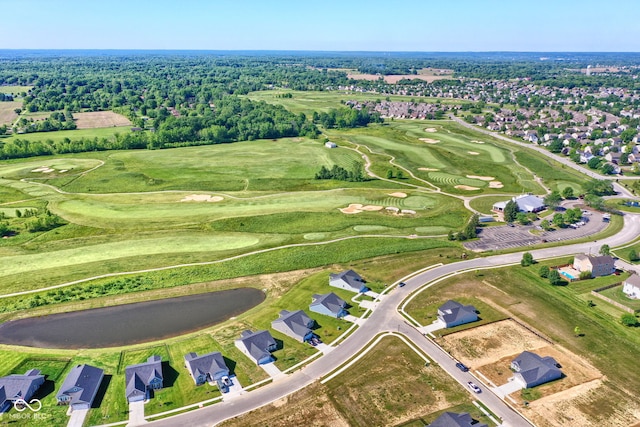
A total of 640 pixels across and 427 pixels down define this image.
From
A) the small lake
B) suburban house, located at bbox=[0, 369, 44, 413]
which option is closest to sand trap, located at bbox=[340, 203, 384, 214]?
the small lake

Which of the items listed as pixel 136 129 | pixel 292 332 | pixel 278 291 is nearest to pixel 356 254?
pixel 278 291

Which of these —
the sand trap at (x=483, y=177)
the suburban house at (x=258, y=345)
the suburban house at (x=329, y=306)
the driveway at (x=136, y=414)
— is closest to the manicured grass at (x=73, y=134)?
the sand trap at (x=483, y=177)

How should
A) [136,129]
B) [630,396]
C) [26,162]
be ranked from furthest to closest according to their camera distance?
[136,129], [26,162], [630,396]

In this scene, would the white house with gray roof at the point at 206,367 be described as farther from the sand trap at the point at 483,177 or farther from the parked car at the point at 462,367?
the sand trap at the point at 483,177

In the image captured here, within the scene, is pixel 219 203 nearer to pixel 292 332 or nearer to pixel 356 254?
pixel 356 254

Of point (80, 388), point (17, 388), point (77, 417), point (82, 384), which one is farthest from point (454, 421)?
point (17, 388)

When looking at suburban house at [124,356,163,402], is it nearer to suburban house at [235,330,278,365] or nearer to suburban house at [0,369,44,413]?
suburban house at [0,369,44,413]
